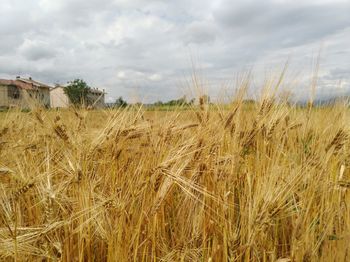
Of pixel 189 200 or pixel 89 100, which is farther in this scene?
pixel 89 100

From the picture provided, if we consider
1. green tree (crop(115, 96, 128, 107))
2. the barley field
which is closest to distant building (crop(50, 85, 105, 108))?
green tree (crop(115, 96, 128, 107))

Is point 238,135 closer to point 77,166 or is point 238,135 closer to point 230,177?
point 230,177

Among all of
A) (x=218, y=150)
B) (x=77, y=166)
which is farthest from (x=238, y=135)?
(x=77, y=166)

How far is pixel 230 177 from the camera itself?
48.3 inches

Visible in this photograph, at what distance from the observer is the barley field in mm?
1137

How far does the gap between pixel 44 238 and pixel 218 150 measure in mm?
734

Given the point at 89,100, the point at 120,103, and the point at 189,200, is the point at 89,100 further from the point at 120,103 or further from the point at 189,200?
the point at 189,200

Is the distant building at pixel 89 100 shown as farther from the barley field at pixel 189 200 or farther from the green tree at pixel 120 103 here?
the barley field at pixel 189 200

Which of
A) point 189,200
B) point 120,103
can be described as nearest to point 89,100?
point 120,103

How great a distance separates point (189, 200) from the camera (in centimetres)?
146

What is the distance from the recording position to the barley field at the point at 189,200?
3.73 feet

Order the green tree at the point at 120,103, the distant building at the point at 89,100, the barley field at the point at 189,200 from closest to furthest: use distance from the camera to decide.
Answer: the barley field at the point at 189,200 < the green tree at the point at 120,103 < the distant building at the point at 89,100

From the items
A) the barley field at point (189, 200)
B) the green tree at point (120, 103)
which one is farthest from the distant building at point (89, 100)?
the barley field at point (189, 200)

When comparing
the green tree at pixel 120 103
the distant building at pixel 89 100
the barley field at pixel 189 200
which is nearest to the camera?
the barley field at pixel 189 200
